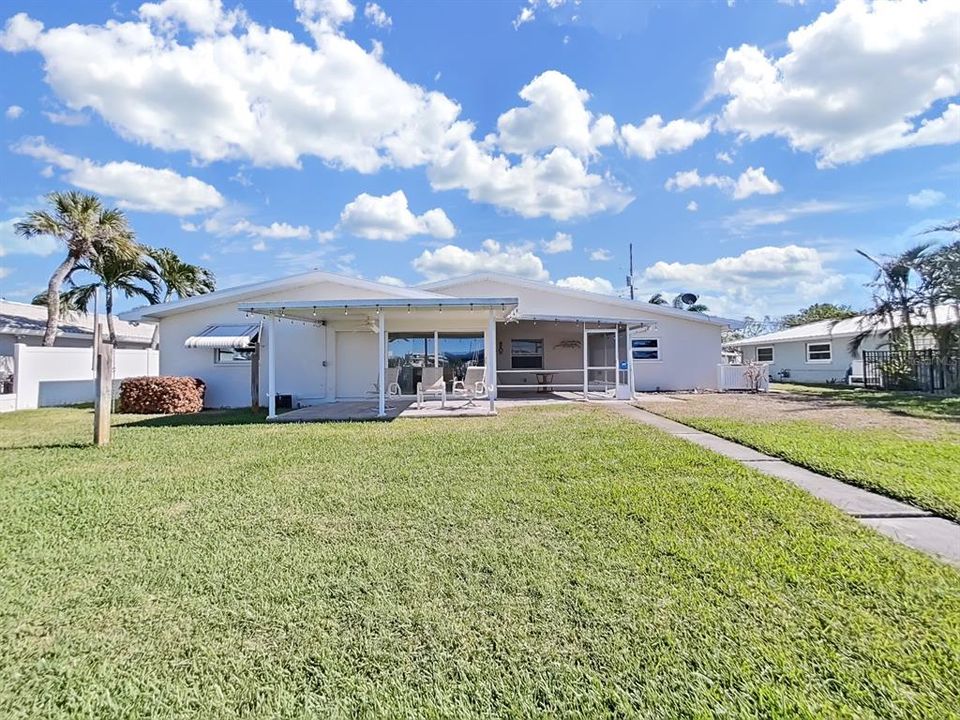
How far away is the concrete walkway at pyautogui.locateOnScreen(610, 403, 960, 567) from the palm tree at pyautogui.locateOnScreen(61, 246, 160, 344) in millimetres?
25863

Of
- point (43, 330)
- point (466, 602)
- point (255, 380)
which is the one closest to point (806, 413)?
point (466, 602)

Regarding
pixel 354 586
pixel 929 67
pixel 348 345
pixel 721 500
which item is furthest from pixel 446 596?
pixel 929 67

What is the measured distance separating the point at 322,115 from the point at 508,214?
15.7m

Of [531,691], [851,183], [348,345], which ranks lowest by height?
[531,691]

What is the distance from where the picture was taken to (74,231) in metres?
20.9

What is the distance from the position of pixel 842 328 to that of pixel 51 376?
3711 centimetres

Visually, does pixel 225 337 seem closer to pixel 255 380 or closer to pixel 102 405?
pixel 255 380

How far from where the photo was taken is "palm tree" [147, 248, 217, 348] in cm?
2508

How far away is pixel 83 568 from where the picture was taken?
3.81 meters

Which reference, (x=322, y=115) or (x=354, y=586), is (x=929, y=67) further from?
(x=354, y=586)

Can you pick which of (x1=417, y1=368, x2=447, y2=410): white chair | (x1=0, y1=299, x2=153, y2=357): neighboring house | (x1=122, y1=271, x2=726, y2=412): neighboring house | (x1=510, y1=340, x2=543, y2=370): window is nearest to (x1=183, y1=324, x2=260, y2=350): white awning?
(x1=122, y1=271, x2=726, y2=412): neighboring house

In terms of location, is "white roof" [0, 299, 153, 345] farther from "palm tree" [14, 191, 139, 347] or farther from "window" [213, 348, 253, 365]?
"window" [213, 348, 253, 365]

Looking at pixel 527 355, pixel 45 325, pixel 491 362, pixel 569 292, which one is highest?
pixel 569 292

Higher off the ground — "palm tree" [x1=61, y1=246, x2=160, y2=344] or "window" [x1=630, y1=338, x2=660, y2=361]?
"palm tree" [x1=61, y1=246, x2=160, y2=344]
